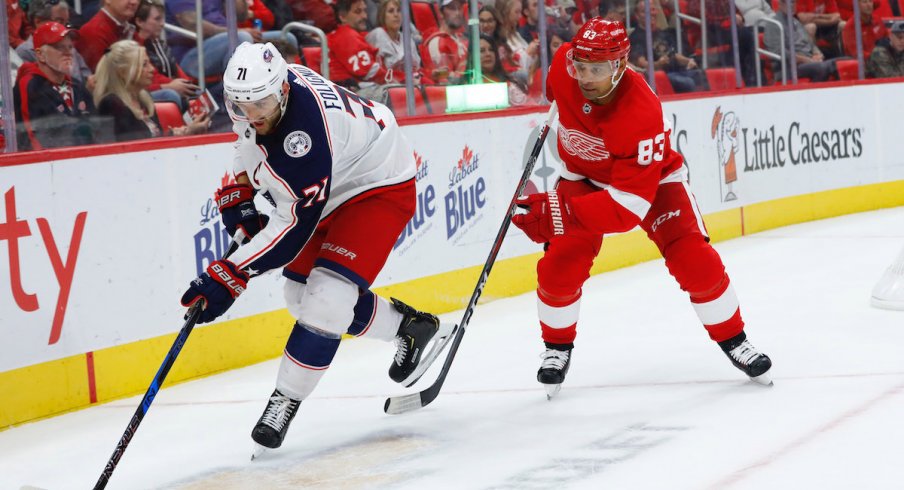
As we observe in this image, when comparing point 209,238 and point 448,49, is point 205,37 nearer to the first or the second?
point 209,238

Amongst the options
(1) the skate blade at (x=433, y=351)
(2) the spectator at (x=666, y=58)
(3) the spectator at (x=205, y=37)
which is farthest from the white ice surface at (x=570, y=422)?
(2) the spectator at (x=666, y=58)

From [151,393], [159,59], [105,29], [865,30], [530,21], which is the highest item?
[105,29]

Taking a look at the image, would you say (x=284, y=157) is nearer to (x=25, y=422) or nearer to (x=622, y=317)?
(x=25, y=422)

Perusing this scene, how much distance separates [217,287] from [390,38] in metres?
2.93

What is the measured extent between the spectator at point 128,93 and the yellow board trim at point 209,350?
73 centimetres

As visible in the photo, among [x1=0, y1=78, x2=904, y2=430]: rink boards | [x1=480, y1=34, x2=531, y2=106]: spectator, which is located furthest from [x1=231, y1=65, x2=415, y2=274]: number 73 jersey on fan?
[x1=480, y1=34, x2=531, y2=106]: spectator

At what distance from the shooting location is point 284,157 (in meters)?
2.82

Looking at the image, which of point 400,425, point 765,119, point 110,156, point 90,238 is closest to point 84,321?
Result: point 90,238

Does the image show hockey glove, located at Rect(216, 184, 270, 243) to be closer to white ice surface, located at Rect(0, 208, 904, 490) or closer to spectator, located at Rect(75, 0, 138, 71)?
white ice surface, located at Rect(0, 208, 904, 490)

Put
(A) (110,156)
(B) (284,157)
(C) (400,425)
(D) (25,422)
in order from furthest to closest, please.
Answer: (A) (110,156) → (D) (25,422) → (C) (400,425) → (B) (284,157)

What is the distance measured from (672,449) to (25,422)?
199 cm

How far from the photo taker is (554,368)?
354 cm

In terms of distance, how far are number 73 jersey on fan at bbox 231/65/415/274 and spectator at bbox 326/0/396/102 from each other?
210cm

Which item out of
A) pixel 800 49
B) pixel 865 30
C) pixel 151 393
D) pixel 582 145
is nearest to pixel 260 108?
pixel 151 393
